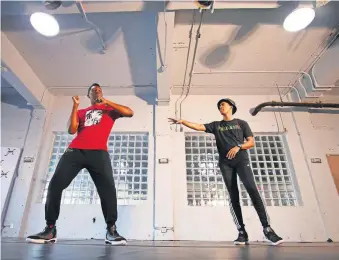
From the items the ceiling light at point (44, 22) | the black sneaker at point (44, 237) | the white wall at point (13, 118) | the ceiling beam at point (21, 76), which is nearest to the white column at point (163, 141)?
the ceiling light at point (44, 22)

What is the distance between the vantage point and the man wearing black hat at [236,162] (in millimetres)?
1885

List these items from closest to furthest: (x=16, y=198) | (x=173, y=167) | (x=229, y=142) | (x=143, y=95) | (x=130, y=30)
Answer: (x=229, y=142)
(x=130, y=30)
(x=16, y=198)
(x=173, y=167)
(x=143, y=95)

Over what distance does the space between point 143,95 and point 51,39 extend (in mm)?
1762

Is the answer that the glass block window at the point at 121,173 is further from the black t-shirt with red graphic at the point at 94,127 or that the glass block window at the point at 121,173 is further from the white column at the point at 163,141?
the black t-shirt with red graphic at the point at 94,127

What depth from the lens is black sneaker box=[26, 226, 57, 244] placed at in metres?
1.43

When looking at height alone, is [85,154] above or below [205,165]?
below

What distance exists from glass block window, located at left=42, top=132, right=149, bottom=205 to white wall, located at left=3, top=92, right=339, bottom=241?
0.41 feet

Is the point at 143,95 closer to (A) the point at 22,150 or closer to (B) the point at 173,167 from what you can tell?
(B) the point at 173,167


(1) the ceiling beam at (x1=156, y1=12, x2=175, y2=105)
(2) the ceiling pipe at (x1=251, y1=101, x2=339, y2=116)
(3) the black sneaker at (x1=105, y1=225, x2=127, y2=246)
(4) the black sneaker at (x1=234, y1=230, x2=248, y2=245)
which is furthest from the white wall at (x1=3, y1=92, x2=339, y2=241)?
(3) the black sneaker at (x1=105, y1=225, x2=127, y2=246)

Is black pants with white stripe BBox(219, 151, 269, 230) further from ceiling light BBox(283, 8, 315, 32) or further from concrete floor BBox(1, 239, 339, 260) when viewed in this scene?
ceiling light BBox(283, 8, 315, 32)

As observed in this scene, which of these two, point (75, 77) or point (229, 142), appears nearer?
point (229, 142)

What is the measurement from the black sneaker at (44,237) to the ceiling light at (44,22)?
2.04 meters

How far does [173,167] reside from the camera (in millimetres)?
3664

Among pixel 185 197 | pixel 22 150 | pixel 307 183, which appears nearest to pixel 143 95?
pixel 185 197
